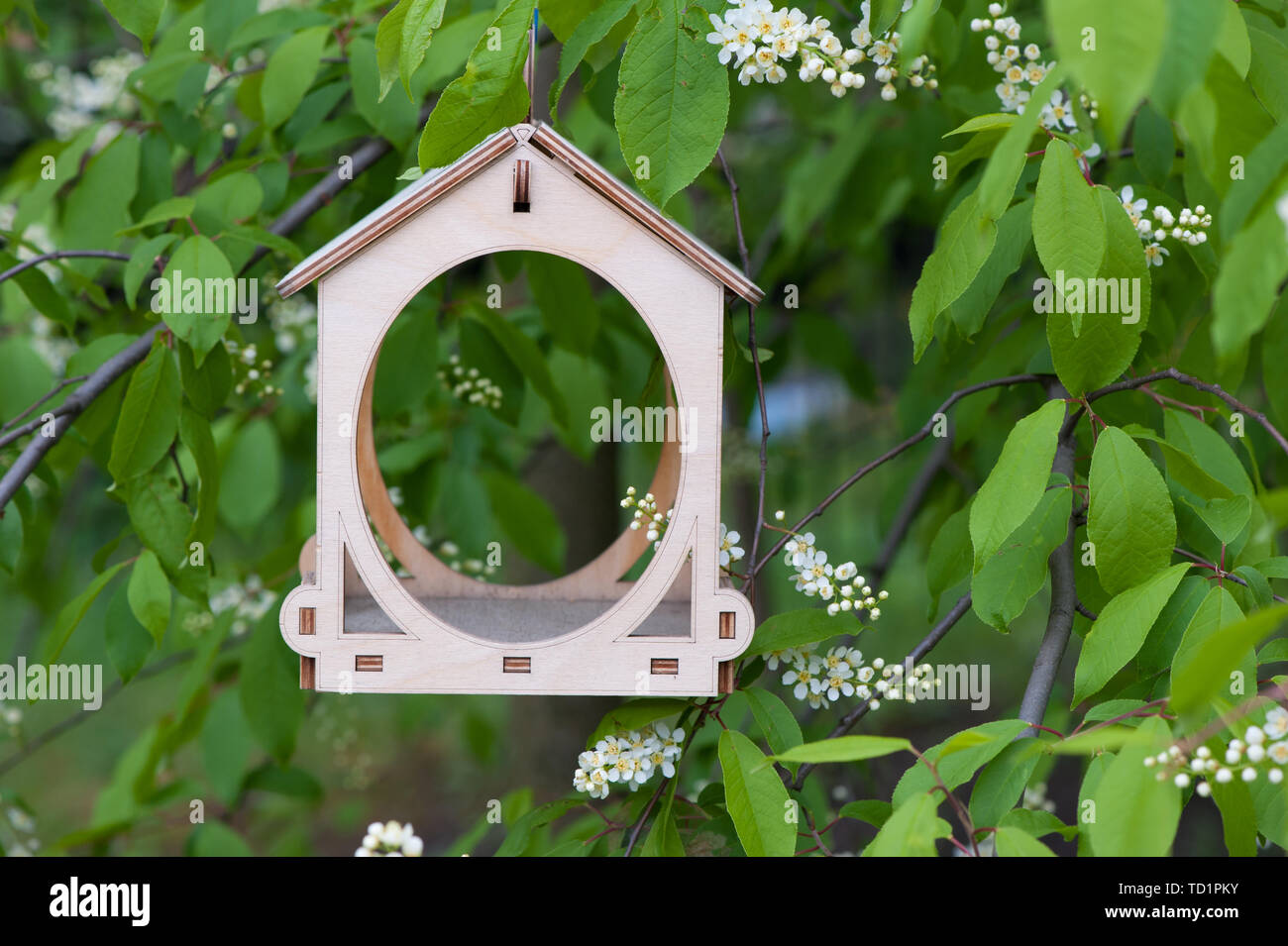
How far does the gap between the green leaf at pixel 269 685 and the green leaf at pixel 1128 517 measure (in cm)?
134

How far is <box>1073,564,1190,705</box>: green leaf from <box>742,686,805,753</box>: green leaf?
330 mm

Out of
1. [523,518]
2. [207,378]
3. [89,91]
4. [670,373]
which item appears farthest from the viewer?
[89,91]

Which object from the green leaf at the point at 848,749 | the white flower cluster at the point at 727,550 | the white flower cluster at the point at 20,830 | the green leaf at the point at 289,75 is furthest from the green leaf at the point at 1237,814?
the white flower cluster at the point at 20,830

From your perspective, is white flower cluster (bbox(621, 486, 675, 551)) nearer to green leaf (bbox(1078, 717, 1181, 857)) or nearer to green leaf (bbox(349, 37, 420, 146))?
green leaf (bbox(1078, 717, 1181, 857))

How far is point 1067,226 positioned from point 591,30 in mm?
562

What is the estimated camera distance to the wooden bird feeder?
135cm

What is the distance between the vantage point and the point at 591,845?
4.85ft

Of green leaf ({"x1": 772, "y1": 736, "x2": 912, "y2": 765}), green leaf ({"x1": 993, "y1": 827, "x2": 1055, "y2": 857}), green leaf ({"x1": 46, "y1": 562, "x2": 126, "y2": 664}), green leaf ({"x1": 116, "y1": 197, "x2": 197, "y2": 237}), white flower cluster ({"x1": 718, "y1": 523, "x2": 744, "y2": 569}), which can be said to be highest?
green leaf ({"x1": 116, "y1": 197, "x2": 197, "y2": 237})

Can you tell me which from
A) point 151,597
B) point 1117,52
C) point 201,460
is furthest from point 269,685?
point 1117,52

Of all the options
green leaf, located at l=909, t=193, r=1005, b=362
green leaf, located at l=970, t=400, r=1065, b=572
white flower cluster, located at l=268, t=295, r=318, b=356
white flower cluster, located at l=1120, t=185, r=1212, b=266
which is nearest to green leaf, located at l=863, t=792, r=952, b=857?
green leaf, located at l=970, t=400, r=1065, b=572

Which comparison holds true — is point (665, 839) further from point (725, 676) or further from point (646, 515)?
point (646, 515)

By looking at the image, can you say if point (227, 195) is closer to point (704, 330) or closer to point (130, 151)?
point (130, 151)

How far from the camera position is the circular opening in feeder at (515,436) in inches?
69.7

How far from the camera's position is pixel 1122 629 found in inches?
46.1
